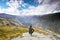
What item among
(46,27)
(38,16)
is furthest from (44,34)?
(38,16)

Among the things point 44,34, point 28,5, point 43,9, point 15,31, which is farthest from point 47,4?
point 15,31

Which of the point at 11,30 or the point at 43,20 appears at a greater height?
the point at 43,20

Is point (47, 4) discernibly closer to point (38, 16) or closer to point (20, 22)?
point (38, 16)

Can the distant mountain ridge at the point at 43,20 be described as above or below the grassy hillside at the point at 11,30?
above

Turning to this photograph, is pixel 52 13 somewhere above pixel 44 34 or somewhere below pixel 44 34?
above

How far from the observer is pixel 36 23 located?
3.14 metres

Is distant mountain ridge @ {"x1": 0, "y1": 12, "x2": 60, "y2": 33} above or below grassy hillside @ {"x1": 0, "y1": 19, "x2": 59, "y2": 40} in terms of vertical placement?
above

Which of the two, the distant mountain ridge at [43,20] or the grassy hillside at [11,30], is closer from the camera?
the grassy hillside at [11,30]

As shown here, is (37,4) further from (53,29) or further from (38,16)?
(53,29)

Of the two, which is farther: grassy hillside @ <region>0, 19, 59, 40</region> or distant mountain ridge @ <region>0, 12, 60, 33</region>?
distant mountain ridge @ <region>0, 12, 60, 33</region>

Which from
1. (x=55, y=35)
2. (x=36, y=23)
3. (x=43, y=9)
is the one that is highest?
(x=43, y=9)

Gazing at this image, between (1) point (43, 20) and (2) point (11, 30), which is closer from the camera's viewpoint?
(2) point (11, 30)

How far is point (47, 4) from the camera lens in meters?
3.21

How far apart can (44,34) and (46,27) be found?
0.13m
